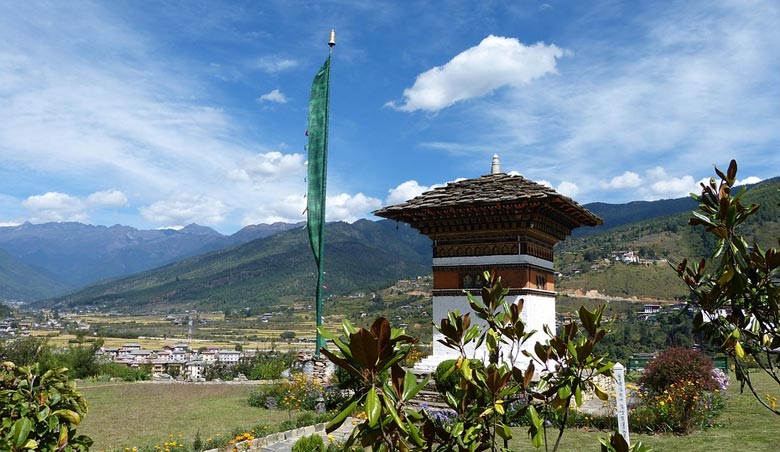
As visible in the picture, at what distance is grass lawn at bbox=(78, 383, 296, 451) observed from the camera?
35.0ft

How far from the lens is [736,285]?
11.2ft

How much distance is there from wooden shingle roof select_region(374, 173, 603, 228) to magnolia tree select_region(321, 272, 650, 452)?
27.5ft

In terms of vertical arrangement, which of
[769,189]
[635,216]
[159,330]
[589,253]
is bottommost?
[159,330]

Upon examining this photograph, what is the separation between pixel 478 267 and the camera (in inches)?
516

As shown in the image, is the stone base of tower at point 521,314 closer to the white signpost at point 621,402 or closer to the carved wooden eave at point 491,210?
the carved wooden eave at point 491,210

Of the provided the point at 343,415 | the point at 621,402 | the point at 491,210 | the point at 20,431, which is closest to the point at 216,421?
the point at 491,210

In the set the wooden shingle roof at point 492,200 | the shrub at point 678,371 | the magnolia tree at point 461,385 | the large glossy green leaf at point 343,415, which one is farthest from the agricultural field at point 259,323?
the large glossy green leaf at point 343,415

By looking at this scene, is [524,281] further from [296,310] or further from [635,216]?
[635,216]

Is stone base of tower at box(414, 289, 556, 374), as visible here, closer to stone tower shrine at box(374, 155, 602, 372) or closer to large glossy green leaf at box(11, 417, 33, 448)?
stone tower shrine at box(374, 155, 602, 372)

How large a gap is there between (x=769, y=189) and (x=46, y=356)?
72617 mm

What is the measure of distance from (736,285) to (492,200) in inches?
349

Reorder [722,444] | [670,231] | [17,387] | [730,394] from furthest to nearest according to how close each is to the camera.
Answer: [670,231]
[730,394]
[722,444]
[17,387]

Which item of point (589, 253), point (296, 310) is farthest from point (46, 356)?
point (296, 310)

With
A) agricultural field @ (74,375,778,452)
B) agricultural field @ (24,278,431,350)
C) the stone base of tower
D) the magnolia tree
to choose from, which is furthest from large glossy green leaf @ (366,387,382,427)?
agricultural field @ (24,278,431,350)
